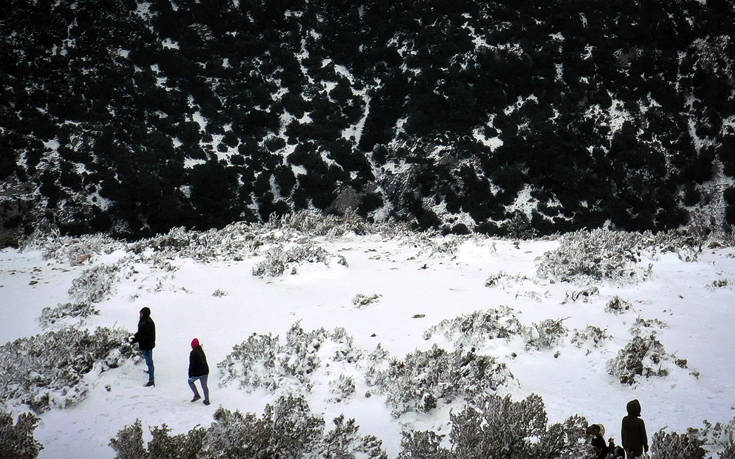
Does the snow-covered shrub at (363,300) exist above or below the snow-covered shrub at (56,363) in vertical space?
below

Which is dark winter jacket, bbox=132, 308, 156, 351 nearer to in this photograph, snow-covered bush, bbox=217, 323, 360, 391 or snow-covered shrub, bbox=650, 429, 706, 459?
snow-covered bush, bbox=217, 323, 360, 391

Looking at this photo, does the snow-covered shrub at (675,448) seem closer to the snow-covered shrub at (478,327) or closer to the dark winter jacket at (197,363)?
the snow-covered shrub at (478,327)

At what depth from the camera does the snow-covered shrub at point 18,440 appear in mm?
5629

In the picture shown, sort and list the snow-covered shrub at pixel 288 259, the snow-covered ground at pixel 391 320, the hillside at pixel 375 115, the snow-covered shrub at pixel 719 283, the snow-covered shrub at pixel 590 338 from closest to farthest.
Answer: the snow-covered ground at pixel 391 320 < the snow-covered shrub at pixel 590 338 < the snow-covered shrub at pixel 719 283 < the snow-covered shrub at pixel 288 259 < the hillside at pixel 375 115

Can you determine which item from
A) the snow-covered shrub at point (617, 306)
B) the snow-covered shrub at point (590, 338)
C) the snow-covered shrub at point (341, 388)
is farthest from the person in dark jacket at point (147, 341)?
the snow-covered shrub at point (617, 306)

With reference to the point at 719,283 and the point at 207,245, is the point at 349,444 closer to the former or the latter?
the point at 719,283

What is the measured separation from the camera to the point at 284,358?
866 cm

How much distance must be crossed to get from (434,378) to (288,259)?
29.3 feet

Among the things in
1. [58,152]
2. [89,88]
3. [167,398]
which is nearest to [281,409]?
[167,398]

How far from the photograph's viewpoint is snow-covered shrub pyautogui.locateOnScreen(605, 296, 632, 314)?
10370 millimetres

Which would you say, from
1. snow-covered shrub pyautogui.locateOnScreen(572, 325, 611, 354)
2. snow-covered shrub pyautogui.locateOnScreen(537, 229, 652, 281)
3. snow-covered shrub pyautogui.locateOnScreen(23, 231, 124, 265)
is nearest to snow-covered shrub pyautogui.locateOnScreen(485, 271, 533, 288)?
snow-covered shrub pyautogui.locateOnScreen(537, 229, 652, 281)

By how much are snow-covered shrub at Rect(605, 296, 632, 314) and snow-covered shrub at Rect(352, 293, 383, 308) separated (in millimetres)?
5373

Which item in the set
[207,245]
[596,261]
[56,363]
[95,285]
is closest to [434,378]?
[56,363]

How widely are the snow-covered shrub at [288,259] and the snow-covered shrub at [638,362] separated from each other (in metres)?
9.32
